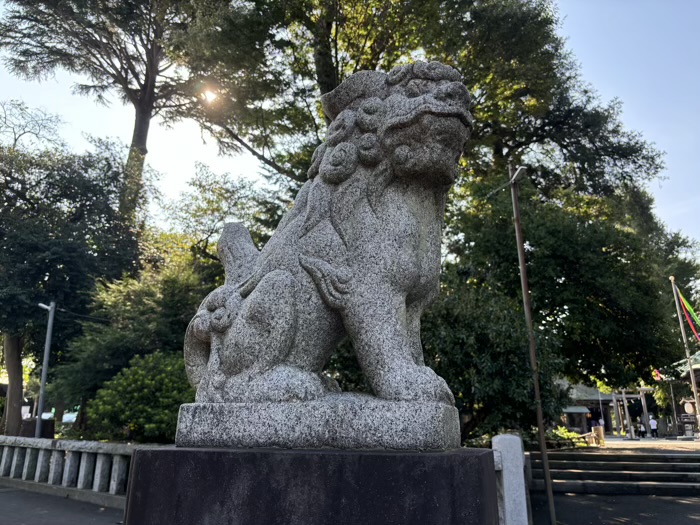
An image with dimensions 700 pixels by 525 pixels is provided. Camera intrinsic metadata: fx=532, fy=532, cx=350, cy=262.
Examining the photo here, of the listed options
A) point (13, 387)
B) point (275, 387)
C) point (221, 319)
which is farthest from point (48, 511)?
point (13, 387)

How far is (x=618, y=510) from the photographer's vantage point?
9.03m

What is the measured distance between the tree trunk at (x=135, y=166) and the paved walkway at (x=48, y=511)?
14.1 meters

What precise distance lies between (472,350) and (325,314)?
6.74 m

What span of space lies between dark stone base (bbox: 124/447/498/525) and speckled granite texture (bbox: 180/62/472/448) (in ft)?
0.52

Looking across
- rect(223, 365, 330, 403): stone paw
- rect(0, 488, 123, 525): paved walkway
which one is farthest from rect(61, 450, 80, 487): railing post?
rect(223, 365, 330, 403): stone paw

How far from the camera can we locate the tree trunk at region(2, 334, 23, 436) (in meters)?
16.5

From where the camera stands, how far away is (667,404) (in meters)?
31.4

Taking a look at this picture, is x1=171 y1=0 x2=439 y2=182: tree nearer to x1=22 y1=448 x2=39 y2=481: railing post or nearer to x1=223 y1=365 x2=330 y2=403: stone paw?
x1=22 y1=448 x2=39 y2=481: railing post

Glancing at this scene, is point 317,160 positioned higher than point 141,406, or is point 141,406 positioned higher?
point 317,160

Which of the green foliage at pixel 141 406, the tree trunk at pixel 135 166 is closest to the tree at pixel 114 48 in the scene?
the tree trunk at pixel 135 166

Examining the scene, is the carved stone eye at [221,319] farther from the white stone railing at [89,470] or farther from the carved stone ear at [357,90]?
→ the white stone railing at [89,470]

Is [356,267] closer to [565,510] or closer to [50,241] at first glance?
[565,510]

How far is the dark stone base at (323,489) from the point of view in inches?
85.0

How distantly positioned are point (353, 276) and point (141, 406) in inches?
307
